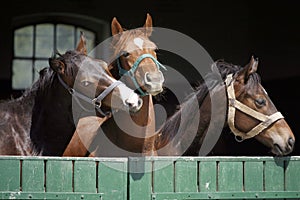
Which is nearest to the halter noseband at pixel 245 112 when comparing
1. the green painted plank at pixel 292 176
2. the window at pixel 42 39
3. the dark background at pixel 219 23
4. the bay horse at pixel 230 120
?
the bay horse at pixel 230 120

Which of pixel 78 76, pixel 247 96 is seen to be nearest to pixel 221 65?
pixel 247 96

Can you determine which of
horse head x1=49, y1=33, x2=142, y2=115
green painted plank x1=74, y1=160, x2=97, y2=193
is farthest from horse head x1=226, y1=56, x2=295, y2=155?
green painted plank x1=74, y1=160, x2=97, y2=193

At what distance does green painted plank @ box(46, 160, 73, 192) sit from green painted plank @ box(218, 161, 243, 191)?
68 centimetres

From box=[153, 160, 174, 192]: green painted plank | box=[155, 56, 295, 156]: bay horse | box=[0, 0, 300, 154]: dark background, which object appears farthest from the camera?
box=[0, 0, 300, 154]: dark background

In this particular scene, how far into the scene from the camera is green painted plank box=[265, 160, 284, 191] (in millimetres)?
3074

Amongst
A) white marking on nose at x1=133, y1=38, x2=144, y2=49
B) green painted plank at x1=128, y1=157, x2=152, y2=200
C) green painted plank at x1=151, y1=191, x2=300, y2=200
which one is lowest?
green painted plank at x1=151, y1=191, x2=300, y2=200

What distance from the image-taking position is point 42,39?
766 centimetres

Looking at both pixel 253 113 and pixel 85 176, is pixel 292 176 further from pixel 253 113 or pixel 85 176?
pixel 85 176

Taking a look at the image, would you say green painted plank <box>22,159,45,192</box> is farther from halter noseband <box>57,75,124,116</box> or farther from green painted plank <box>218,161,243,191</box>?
green painted plank <box>218,161,243,191</box>

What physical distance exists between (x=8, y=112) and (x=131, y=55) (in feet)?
2.28

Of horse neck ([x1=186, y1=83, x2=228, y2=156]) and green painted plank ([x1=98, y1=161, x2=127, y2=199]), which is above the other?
horse neck ([x1=186, y1=83, x2=228, y2=156])

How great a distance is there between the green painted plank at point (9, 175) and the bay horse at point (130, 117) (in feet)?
1.72

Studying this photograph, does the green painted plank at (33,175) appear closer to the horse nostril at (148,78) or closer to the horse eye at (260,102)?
the horse nostril at (148,78)

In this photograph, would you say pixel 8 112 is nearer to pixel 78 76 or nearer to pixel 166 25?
pixel 78 76
